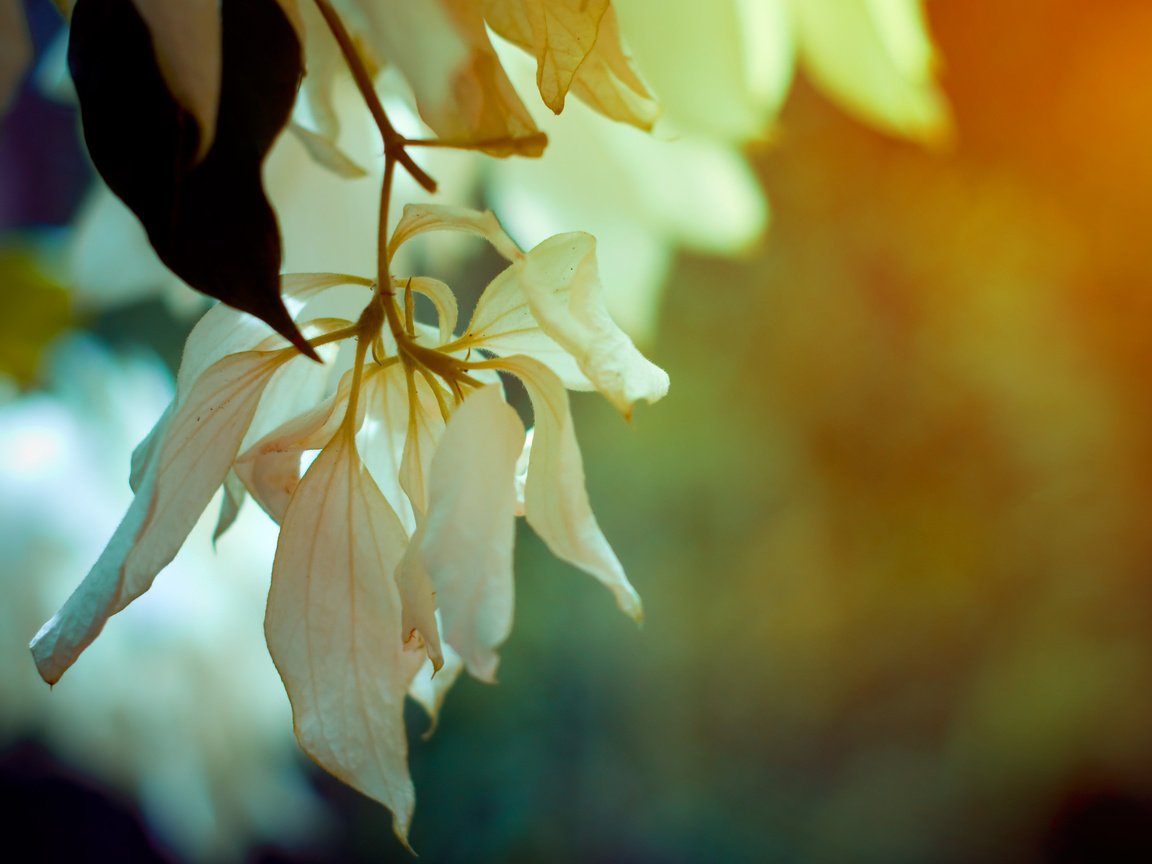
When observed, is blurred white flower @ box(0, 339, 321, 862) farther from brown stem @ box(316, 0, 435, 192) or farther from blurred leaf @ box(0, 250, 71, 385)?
brown stem @ box(316, 0, 435, 192)

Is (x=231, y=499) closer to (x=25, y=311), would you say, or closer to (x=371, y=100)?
(x=371, y=100)

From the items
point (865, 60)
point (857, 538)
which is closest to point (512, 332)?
point (865, 60)

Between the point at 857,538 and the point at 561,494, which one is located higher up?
the point at 561,494

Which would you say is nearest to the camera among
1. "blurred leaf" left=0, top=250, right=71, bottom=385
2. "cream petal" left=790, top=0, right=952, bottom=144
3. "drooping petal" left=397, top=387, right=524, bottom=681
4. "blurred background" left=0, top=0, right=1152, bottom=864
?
→ "drooping petal" left=397, top=387, right=524, bottom=681

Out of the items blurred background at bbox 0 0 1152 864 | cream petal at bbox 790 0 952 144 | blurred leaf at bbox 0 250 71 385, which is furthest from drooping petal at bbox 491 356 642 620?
blurred background at bbox 0 0 1152 864

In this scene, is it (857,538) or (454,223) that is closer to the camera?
(454,223)

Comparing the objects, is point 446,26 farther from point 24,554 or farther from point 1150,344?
point 1150,344

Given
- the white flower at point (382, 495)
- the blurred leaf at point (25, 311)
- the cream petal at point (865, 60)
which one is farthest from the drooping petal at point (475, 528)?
the blurred leaf at point (25, 311)
